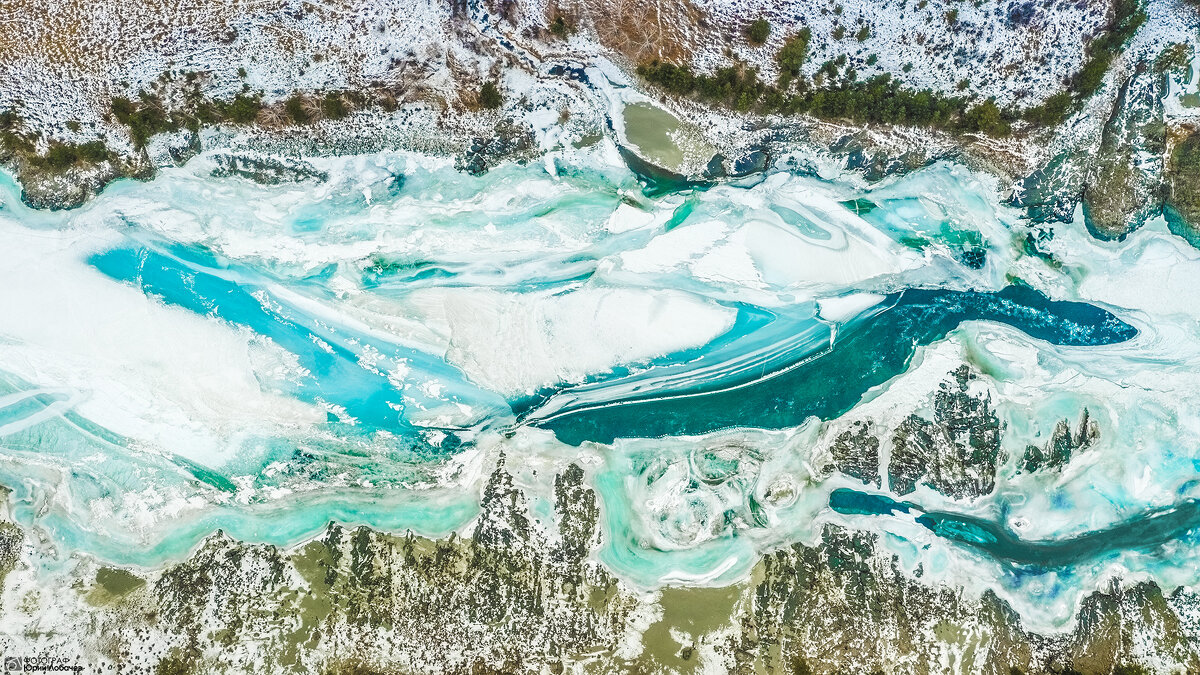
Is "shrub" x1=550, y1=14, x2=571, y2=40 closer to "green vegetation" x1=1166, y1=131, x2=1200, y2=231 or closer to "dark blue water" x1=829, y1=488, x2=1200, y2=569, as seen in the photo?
"dark blue water" x1=829, y1=488, x2=1200, y2=569

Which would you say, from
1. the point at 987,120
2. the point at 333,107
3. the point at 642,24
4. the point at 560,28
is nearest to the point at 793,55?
the point at 642,24

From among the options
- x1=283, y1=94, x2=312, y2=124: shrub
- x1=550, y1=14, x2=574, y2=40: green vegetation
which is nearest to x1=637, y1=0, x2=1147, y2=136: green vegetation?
x1=550, y1=14, x2=574, y2=40: green vegetation

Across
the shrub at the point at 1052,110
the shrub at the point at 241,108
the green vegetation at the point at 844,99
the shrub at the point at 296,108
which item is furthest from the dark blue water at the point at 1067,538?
the shrub at the point at 241,108

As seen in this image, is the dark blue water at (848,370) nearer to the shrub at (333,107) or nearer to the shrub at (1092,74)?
the shrub at (1092,74)

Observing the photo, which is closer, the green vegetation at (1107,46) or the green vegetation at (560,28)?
the green vegetation at (1107,46)

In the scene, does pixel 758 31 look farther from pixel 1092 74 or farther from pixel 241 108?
pixel 241 108
